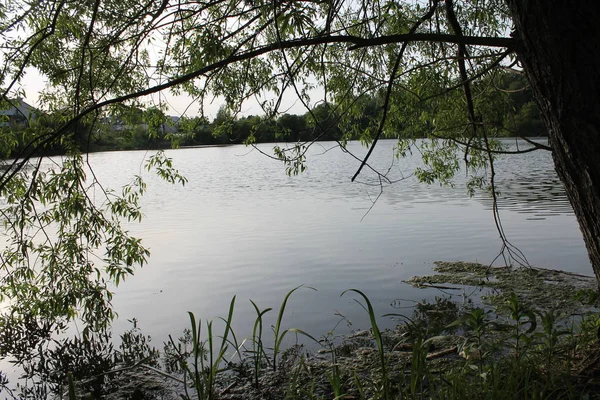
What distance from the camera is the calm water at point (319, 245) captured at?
604 centimetres

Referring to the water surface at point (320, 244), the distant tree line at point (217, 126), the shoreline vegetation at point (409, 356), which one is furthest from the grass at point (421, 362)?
the distant tree line at point (217, 126)

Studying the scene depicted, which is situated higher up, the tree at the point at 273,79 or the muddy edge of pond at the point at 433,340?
the tree at the point at 273,79

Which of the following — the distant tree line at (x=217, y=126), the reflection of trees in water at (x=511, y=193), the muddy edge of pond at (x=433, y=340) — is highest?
the distant tree line at (x=217, y=126)

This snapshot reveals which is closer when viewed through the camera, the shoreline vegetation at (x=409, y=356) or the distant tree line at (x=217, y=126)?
the shoreline vegetation at (x=409, y=356)

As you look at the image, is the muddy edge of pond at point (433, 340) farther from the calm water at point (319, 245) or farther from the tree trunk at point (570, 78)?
the tree trunk at point (570, 78)

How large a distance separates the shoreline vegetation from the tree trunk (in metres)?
0.87

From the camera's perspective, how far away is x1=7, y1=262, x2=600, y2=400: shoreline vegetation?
8.37 ft

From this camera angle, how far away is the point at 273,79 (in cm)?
503

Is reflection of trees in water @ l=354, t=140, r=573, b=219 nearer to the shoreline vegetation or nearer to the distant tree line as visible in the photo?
the distant tree line

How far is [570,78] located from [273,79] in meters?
3.26

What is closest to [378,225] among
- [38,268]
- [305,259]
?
[305,259]

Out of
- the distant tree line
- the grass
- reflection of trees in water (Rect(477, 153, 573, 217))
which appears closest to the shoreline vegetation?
the grass

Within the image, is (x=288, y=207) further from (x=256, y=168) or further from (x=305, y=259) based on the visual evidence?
(x=256, y=168)

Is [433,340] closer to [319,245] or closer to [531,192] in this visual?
[319,245]
